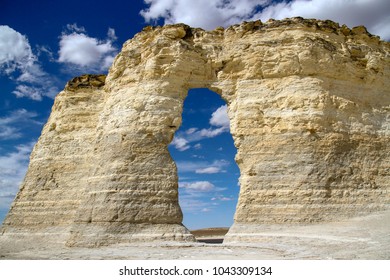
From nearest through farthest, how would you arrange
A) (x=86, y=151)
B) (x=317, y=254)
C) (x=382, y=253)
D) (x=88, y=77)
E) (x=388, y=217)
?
(x=382, y=253), (x=317, y=254), (x=388, y=217), (x=86, y=151), (x=88, y=77)

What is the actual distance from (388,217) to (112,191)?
9840 millimetres

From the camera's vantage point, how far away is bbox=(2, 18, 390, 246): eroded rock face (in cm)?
1504

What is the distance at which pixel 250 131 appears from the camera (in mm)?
16391

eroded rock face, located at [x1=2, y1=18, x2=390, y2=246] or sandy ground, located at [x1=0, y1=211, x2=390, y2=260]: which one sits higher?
eroded rock face, located at [x1=2, y1=18, x2=390, y2=246]

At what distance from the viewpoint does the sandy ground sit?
34.6 feet

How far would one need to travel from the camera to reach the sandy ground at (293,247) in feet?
34.6

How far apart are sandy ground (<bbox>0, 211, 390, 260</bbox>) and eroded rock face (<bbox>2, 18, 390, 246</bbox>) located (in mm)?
675

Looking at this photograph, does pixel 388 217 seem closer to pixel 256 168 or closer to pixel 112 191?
pixel 256 168

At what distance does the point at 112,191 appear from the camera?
15.6 meters

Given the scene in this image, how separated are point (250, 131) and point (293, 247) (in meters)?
5.62

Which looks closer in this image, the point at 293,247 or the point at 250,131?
the point at 293,247

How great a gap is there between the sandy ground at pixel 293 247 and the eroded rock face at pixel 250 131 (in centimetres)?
68

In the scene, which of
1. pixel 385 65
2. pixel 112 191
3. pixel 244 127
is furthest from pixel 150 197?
pixel 385 65

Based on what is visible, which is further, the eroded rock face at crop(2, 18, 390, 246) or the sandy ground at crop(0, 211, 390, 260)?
the eroded rock face at crop(2, 18, 390, 246)
